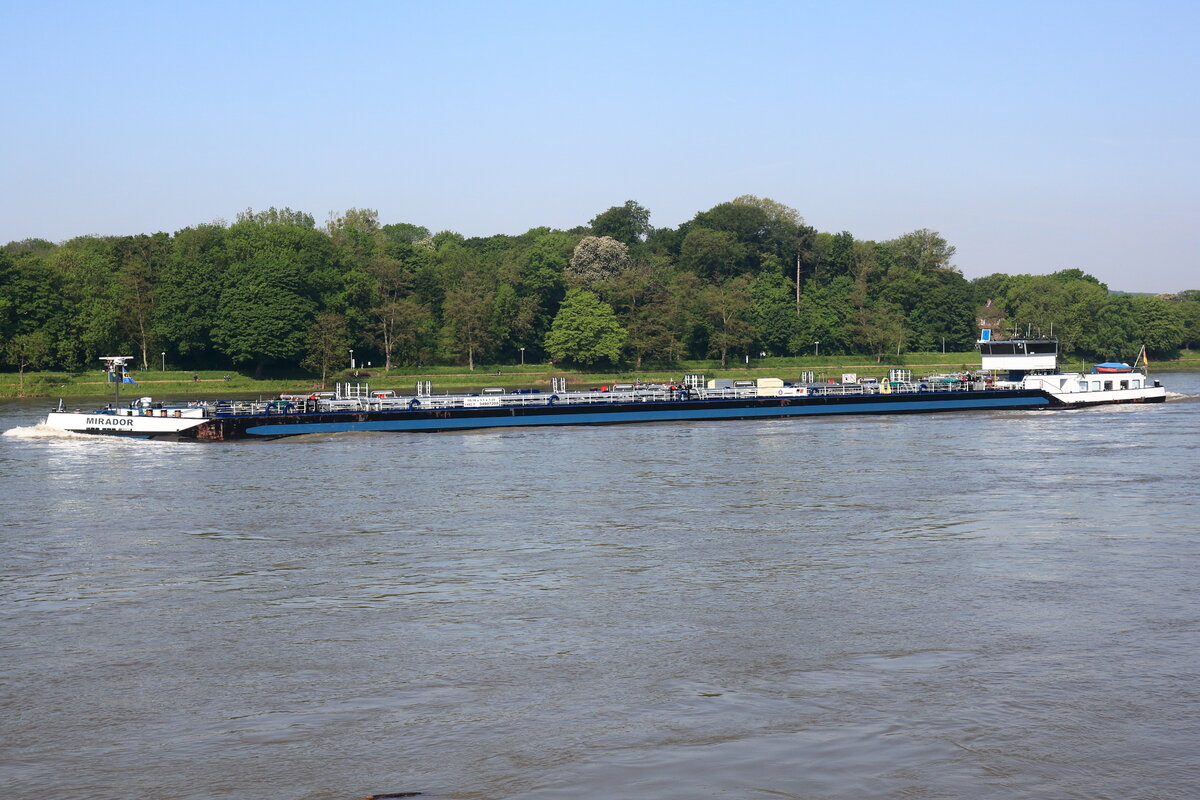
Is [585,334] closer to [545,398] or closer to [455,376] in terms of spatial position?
[455,376]

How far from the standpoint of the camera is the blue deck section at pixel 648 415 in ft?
234

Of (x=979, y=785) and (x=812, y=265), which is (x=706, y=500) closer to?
(x=979, y=785)

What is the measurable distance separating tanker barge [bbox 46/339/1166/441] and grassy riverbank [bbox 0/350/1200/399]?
32.0 metres

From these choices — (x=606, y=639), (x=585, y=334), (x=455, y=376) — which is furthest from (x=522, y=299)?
(x=606, y=639)

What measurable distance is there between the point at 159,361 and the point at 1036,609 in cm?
12635

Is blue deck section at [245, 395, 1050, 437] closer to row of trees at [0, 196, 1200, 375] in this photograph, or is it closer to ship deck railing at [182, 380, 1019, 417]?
ship deck railing at [182, 380, 1019, 417]

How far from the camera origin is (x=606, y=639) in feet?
74.5

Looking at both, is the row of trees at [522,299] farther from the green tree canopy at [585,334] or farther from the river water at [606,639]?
the river water at [606,639]

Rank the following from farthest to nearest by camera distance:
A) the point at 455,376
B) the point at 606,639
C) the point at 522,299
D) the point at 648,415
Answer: the point at 522,299 → the point at 455,376 → the point at 648,415 → the point at 606,639

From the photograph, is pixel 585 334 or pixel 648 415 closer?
pixel 648 415

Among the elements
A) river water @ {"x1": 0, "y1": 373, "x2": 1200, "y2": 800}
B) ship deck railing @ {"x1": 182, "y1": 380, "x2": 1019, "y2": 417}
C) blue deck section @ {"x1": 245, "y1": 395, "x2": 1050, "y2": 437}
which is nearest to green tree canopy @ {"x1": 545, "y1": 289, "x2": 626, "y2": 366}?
ship deck railing @ {"x1": 182, "y1": 380, "x2": 1019, "y2": 417}

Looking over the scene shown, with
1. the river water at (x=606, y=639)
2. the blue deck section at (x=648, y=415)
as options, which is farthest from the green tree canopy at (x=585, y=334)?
the river water at (x=606, y=639)

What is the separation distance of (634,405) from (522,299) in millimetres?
73859

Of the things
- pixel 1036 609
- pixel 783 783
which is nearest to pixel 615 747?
pixel 783 783
